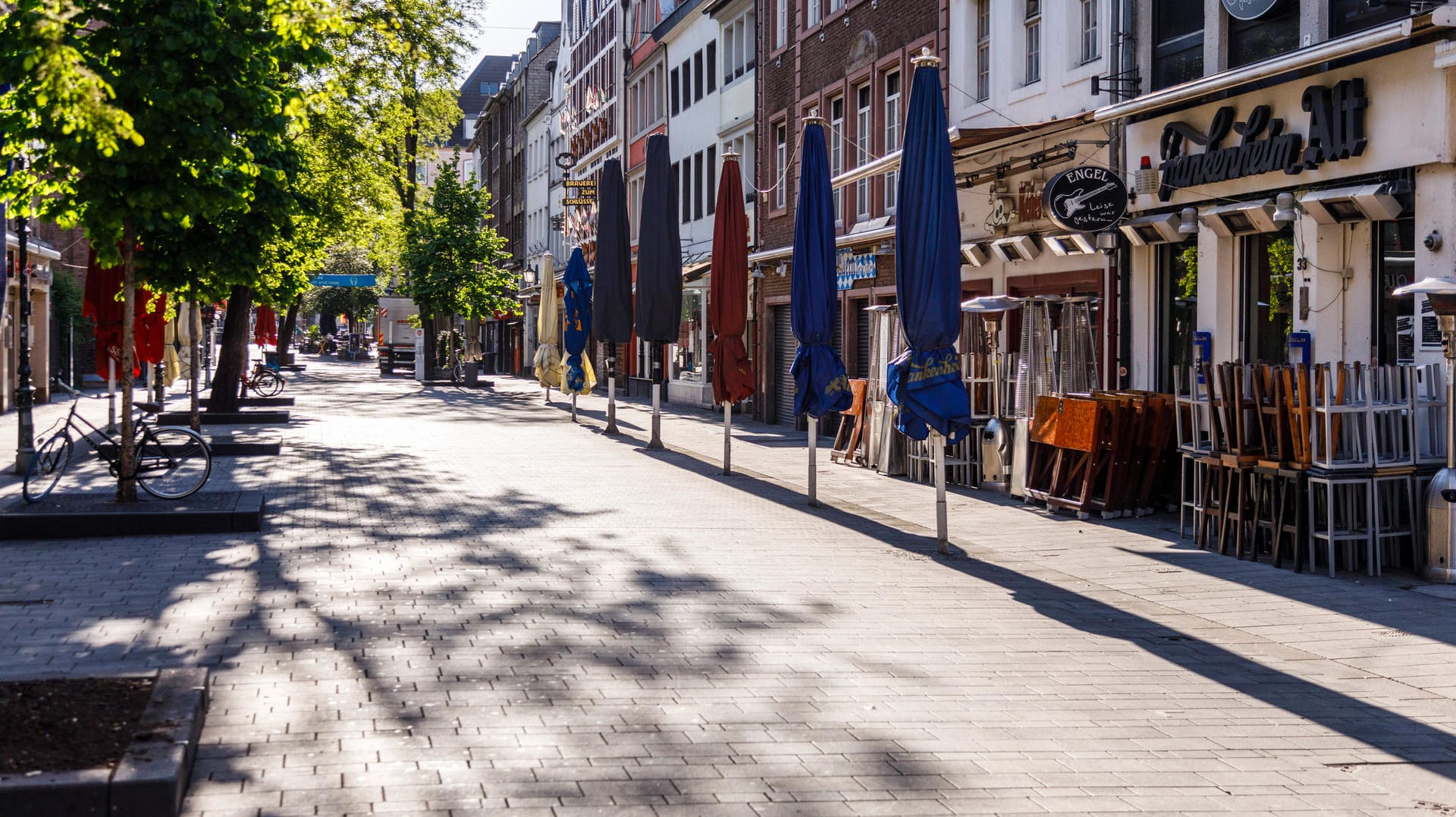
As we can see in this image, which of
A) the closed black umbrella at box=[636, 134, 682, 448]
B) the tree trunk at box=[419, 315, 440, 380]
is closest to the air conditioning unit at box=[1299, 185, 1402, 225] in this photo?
the closed black umbrella at box=[636, 134, 682, 448]

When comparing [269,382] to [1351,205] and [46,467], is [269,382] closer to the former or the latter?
[46,467]

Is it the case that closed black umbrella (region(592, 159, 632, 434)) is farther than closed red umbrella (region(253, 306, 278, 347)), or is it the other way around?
closed red umbrella (region(253, 306, 278, 347))

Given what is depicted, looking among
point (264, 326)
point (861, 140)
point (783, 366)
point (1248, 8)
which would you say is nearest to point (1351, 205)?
point (1248, 8)

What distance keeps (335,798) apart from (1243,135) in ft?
39.3

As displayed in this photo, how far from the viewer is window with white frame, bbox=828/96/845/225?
88.7 feet

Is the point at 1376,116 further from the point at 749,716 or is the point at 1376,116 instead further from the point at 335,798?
the point at 335,798

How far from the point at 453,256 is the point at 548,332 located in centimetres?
2190

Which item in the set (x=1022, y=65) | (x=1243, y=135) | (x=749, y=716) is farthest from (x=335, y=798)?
(x=1022, y=65)

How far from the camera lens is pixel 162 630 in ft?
25.5

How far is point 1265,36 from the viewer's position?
1449 centimetres

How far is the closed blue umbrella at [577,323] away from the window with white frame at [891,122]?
21.7ft

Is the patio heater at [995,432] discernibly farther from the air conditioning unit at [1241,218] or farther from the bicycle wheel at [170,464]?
the bicycle wheel at [170,464]

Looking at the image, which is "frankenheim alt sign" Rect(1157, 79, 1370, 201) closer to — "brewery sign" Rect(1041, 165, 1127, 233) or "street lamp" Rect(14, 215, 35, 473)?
"brewery sign" Rect(1041, 165, 1127, 233)

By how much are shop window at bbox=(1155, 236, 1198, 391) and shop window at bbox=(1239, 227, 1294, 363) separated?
2.42 ft
